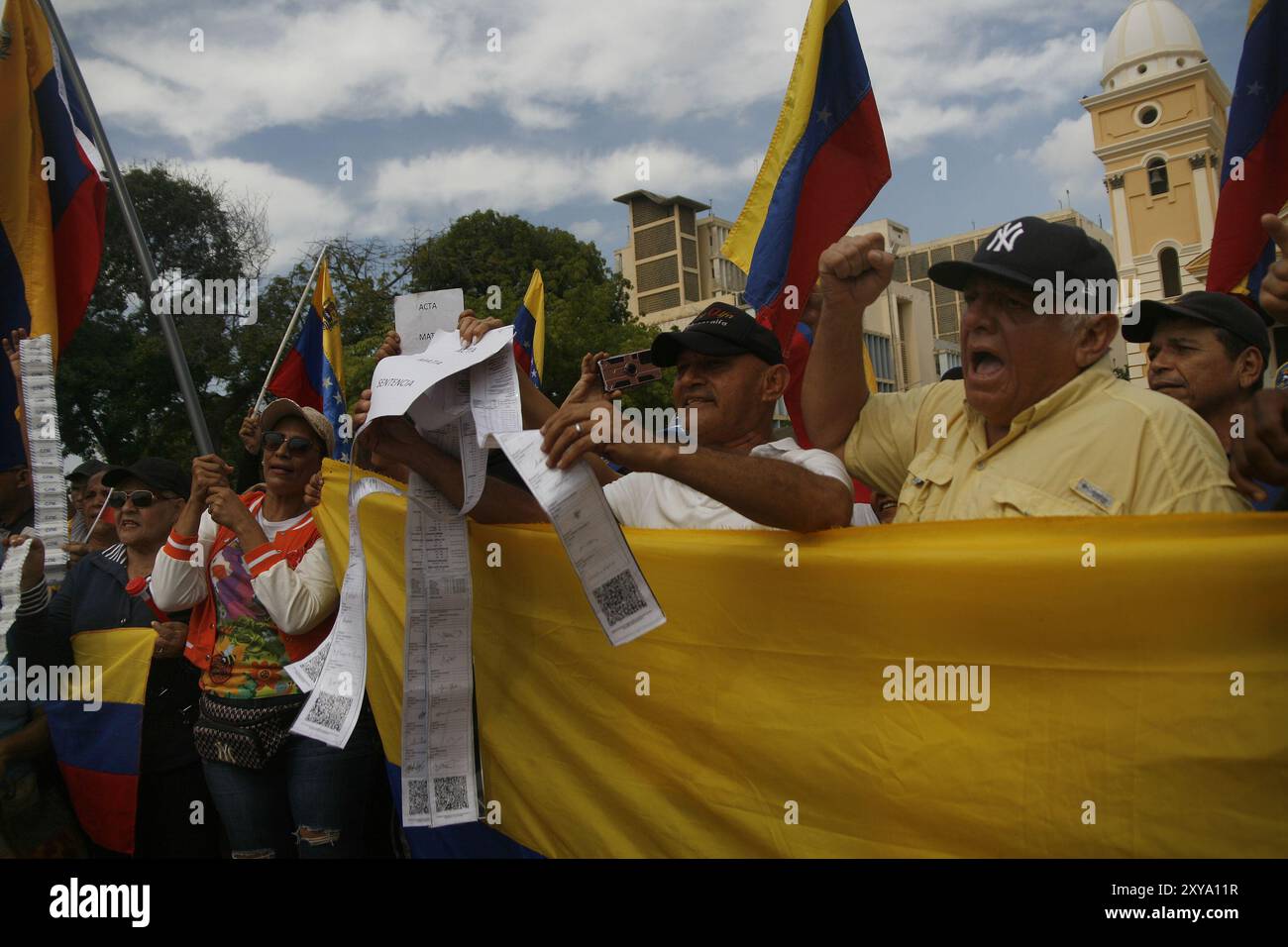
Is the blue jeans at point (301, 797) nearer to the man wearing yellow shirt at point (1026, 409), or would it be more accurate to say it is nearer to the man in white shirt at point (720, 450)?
the man in white shirt at point (720, 450)

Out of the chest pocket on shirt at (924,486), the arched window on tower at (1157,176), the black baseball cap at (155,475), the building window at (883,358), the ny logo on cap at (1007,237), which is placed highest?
the arched window on tower at (1157,176)

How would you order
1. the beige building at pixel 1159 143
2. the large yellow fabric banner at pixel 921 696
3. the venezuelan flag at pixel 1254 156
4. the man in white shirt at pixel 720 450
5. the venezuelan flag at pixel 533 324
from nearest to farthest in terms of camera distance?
the large yellow fabric banner at pixel 921 696
the man in white shirt at pixel 720 450
the venezuelan flag at pixel 1254 156
the venezuelan flag at pixel 533 324
the beige building at pixel 1159 143

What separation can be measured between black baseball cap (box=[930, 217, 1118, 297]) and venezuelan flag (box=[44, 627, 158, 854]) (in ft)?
11.0

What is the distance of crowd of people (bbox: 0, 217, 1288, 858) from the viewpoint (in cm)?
216

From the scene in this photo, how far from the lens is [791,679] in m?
2.30

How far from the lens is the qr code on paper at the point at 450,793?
270 centimetres

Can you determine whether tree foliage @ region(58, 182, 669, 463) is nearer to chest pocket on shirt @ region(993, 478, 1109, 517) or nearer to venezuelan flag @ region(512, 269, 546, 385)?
venezuelan flag @ region(512, 269, 546, 385)

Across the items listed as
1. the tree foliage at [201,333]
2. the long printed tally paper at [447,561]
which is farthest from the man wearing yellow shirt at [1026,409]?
the tree foliage at [201,333]

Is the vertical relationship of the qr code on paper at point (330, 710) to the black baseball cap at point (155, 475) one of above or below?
below

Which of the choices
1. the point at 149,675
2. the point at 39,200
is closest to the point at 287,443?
the point at 149,675

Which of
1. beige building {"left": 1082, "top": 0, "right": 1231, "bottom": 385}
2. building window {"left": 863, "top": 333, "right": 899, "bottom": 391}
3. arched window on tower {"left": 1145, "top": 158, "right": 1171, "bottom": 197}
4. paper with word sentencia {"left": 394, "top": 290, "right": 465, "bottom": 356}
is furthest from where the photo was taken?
building window {"left": 863, "top": 333, "right": 899, "bottom": 391}

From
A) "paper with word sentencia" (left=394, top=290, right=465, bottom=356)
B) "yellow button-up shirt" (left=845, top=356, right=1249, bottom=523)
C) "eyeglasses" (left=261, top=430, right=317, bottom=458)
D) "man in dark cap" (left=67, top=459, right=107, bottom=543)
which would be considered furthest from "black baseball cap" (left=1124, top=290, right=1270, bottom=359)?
"man in dark cap" (left=67, top=459, right=107, bottom=543)

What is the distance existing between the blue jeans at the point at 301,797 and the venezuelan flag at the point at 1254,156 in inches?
139
